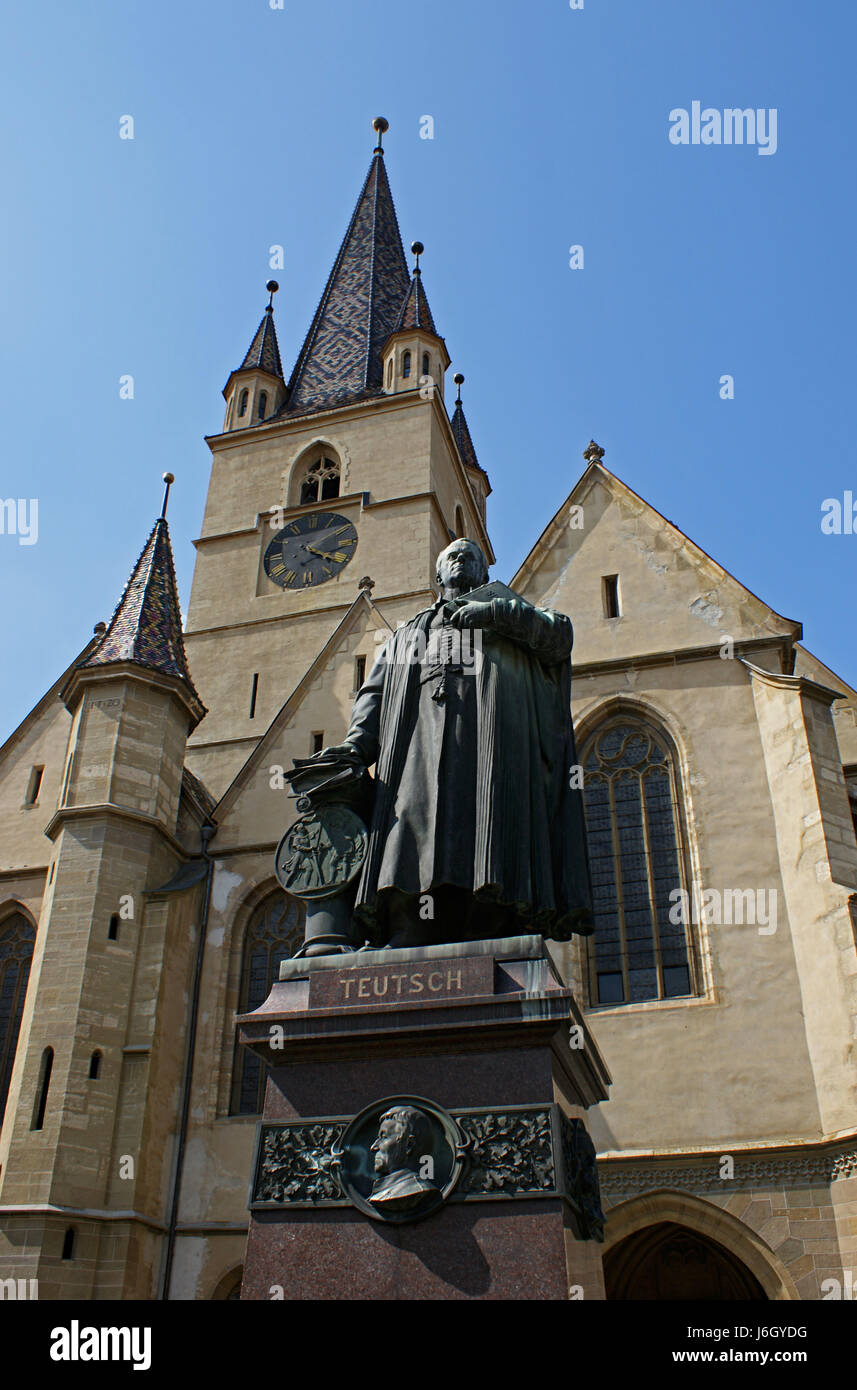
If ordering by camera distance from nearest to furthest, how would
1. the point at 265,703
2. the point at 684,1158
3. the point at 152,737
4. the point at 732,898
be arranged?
the point at 684,1158 → the point at 732,898 → the point at 152,737 → the point at 265,703

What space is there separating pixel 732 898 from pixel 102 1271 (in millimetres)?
8074

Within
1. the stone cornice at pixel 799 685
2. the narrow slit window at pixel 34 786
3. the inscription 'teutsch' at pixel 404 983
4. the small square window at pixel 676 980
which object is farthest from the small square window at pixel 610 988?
the narrow slit window at pixel 34 786

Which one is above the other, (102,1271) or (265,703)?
(265,703)

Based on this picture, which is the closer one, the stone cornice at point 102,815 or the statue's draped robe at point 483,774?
the statue's draped robe at point 483,774

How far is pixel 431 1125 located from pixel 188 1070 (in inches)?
460

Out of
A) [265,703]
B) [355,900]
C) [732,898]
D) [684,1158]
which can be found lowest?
[355,900]

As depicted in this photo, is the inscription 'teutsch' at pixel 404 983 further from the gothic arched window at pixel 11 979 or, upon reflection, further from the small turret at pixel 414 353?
the small turret at pixel 414 353

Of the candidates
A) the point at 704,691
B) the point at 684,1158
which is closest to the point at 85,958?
the point at 684,1158

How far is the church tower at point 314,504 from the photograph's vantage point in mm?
25156

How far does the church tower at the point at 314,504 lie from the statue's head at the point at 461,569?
17.3 meters

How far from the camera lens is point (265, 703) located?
24.7 metres

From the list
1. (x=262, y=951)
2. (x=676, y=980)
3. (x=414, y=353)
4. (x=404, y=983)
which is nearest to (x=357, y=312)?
(x=414, y=353)
